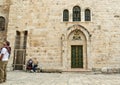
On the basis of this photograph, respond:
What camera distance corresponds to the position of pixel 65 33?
1484 centimetres

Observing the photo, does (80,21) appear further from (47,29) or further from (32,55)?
(32,55)

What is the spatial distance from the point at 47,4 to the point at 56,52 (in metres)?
4.08

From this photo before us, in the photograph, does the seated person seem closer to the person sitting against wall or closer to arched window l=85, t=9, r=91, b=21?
the person sitting against wall

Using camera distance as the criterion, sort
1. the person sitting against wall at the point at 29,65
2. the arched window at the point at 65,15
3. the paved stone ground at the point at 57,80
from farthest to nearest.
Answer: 1. the arched window at the point at 65,15
2. the person sitting against wall at the point at 29,65
3. the paved stone ground at the point at 57,80

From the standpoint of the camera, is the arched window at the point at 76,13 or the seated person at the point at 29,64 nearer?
the seated person at the point at 29,64

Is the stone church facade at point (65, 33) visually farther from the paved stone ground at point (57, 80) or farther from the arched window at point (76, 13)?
the paved stone ground at point (57, 80)

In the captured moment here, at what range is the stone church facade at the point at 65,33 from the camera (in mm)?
14406

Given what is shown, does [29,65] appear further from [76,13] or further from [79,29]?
[76,13]

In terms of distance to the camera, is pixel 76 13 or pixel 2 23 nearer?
pixel 76 13

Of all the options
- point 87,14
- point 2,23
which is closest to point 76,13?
point 87,14

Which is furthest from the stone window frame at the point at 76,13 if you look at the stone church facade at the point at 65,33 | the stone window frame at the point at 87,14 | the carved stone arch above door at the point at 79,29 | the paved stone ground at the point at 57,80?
the paved stone ground at the point at 57,80

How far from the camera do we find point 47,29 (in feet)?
49.1

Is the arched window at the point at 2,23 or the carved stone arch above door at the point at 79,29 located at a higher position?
the arched window at the point at 2,23

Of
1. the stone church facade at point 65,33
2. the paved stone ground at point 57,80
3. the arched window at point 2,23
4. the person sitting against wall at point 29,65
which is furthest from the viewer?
the arched window at point 2,23
